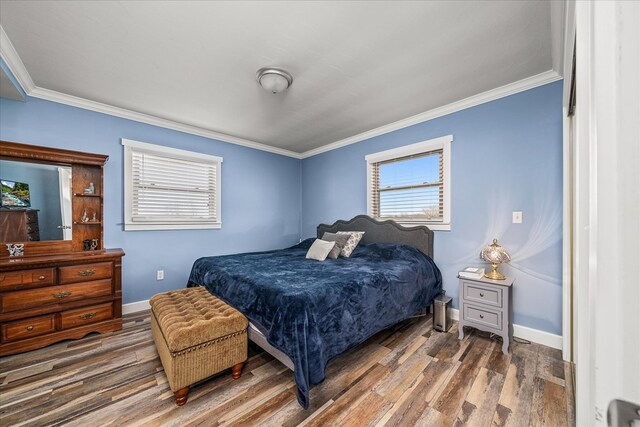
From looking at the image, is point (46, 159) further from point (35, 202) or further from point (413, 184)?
point (413, 184)

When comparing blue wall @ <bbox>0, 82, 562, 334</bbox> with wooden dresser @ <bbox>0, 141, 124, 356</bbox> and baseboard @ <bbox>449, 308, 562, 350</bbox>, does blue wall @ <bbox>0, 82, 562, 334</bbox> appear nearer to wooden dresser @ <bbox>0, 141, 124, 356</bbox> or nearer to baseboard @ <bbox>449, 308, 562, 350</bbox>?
baseboard @ <bbox>449, 308, 562, 350</bbox>

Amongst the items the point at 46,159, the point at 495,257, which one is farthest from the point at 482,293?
the point at 46,159

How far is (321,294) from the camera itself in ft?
5.95

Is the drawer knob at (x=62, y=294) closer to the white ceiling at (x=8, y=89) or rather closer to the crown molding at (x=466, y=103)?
the white ceiling at (x=8, y=89)

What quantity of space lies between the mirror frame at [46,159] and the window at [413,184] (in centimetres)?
341

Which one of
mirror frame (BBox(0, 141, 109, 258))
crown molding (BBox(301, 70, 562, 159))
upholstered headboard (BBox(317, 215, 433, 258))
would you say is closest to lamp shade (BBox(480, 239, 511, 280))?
upholstered headboard (BBox(317, 215, 433, 258))

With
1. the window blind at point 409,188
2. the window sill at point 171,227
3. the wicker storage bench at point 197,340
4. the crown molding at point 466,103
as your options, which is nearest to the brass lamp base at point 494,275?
the window blind at point 409,188

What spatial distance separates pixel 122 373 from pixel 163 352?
0.46 meters

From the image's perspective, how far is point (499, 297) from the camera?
2266 mm

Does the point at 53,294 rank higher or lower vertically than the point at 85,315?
higher

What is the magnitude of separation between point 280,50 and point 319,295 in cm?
194

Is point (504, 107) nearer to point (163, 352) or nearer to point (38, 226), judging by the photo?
point (163, 352)

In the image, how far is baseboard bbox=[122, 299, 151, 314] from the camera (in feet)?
10.4

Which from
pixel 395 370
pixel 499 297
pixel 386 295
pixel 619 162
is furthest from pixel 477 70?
pixel 395 370
